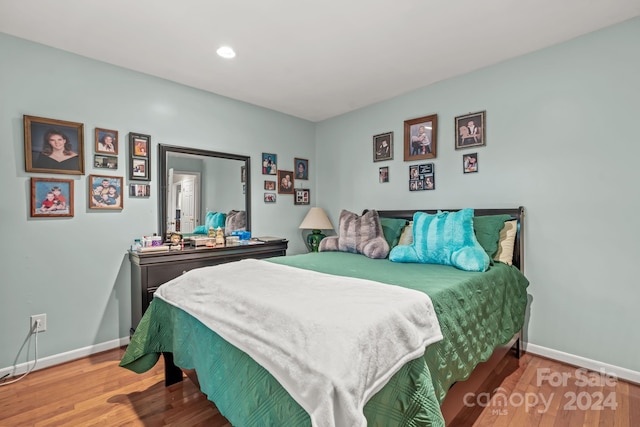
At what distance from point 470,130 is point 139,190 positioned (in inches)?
120

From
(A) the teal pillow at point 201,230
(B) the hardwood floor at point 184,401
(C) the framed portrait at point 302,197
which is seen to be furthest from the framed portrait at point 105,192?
(C) the framed portrait at point 302,197

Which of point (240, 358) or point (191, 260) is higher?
point (191, 260)

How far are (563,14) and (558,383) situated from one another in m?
2.44

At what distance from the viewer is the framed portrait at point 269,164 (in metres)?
3.73

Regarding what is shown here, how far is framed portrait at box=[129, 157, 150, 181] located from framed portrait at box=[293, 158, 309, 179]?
178 centimetres

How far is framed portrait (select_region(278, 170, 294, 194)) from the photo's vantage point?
3895mm

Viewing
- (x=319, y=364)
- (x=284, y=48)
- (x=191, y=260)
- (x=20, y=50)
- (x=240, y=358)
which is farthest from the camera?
(x=191, y=260)

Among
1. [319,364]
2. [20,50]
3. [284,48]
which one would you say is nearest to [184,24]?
[284,48]

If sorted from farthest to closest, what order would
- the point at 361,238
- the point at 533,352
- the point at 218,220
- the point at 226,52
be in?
the point at 218,220
the point at 361,238
the point at 533,352
the point at 226,52

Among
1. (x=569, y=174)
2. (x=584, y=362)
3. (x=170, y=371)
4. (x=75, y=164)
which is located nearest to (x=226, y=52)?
(x=75, y=164)

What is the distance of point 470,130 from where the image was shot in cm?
284

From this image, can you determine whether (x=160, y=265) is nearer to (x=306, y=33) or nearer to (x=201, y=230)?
(x=201, y=230)

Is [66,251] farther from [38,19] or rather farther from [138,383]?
[38,19]

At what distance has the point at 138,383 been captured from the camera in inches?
82.5
